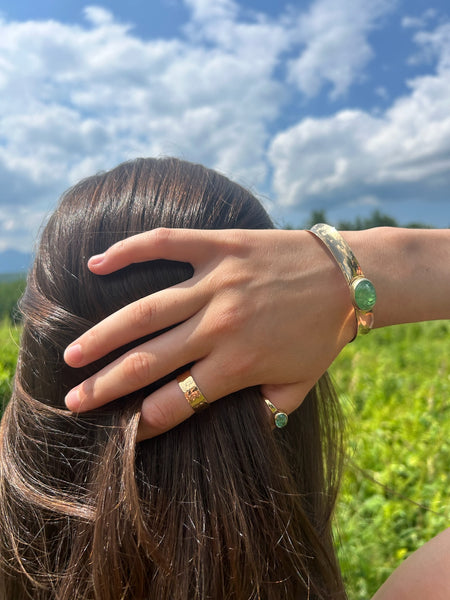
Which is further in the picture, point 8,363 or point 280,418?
point 8,363

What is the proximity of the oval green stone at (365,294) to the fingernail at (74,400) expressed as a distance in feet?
2.42

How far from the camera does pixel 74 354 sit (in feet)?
3.52

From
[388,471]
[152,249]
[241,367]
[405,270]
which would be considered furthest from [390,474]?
[152,249]

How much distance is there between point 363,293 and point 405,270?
247mm

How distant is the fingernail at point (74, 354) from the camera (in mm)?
1071

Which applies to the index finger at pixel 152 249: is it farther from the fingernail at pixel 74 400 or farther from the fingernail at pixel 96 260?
the fingernail at pixel 74 400

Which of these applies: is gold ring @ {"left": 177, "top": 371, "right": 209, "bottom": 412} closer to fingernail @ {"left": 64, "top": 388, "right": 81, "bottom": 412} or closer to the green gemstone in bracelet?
fingernail @ {"left": 64, "top": 388, "right": 81, "bottom": 412}

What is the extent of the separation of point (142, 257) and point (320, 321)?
1.57 ft

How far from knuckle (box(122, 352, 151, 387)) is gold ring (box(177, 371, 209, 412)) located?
8 cm

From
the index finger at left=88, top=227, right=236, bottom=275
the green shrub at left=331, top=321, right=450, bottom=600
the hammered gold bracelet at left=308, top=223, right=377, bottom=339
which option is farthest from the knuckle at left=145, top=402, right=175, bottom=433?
the green shrub at left=331, top=321, right=450, bottom=600

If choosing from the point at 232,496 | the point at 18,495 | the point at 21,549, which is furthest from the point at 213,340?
the point at 21,549

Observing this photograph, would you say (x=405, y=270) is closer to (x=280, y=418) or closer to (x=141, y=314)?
(x=280, y=418)

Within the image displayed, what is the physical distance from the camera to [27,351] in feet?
4.15

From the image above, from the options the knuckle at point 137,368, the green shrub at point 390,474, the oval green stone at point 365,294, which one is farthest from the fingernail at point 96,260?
the green shrub at point 390,474
